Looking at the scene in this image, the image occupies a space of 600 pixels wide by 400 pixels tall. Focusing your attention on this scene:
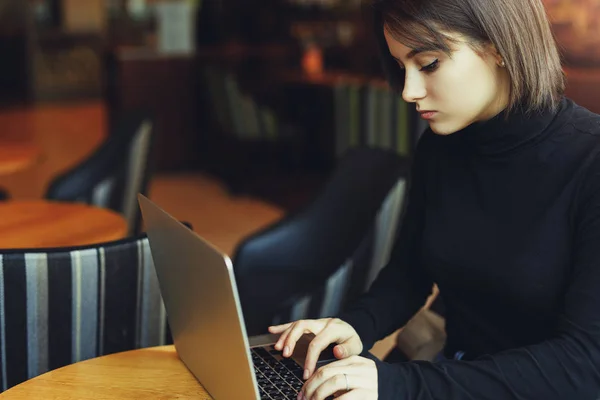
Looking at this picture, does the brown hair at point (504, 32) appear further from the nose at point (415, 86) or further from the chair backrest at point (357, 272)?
the chair backrest at point (357, 272)

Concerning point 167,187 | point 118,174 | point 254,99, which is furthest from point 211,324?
point 167,187

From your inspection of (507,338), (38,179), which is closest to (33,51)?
(38,179)

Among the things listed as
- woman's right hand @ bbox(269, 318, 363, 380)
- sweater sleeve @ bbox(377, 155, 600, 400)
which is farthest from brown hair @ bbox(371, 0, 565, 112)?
woman's right hand @ bbox(269, 318, 363, 380)

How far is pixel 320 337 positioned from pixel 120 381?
14.8 inches

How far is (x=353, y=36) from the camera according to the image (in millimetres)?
8461

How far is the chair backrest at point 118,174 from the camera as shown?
382 cm

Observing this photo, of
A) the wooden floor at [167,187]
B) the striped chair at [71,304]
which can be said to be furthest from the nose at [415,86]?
the wooden floor at [167,187]

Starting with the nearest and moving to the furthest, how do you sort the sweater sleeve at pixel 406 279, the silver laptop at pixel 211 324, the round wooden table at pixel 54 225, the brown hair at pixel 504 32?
1. the silver laptop at pixel 211 324
2. the brown hair at pixel 504 32
3. the sweater sleeve at pixel 406 279
4. the round wooden table at pixel 54 225

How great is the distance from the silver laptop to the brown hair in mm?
519

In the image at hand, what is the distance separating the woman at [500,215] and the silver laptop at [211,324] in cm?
5

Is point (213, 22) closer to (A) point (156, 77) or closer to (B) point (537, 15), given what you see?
(A) point (156, 77)

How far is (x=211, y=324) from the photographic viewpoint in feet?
4.23

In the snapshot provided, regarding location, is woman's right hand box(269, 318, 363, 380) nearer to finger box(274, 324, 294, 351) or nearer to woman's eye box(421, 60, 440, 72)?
finger box(274, 324, 294, 351)

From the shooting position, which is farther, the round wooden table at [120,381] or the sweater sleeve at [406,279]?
the sweater sleeve at [406,279]
